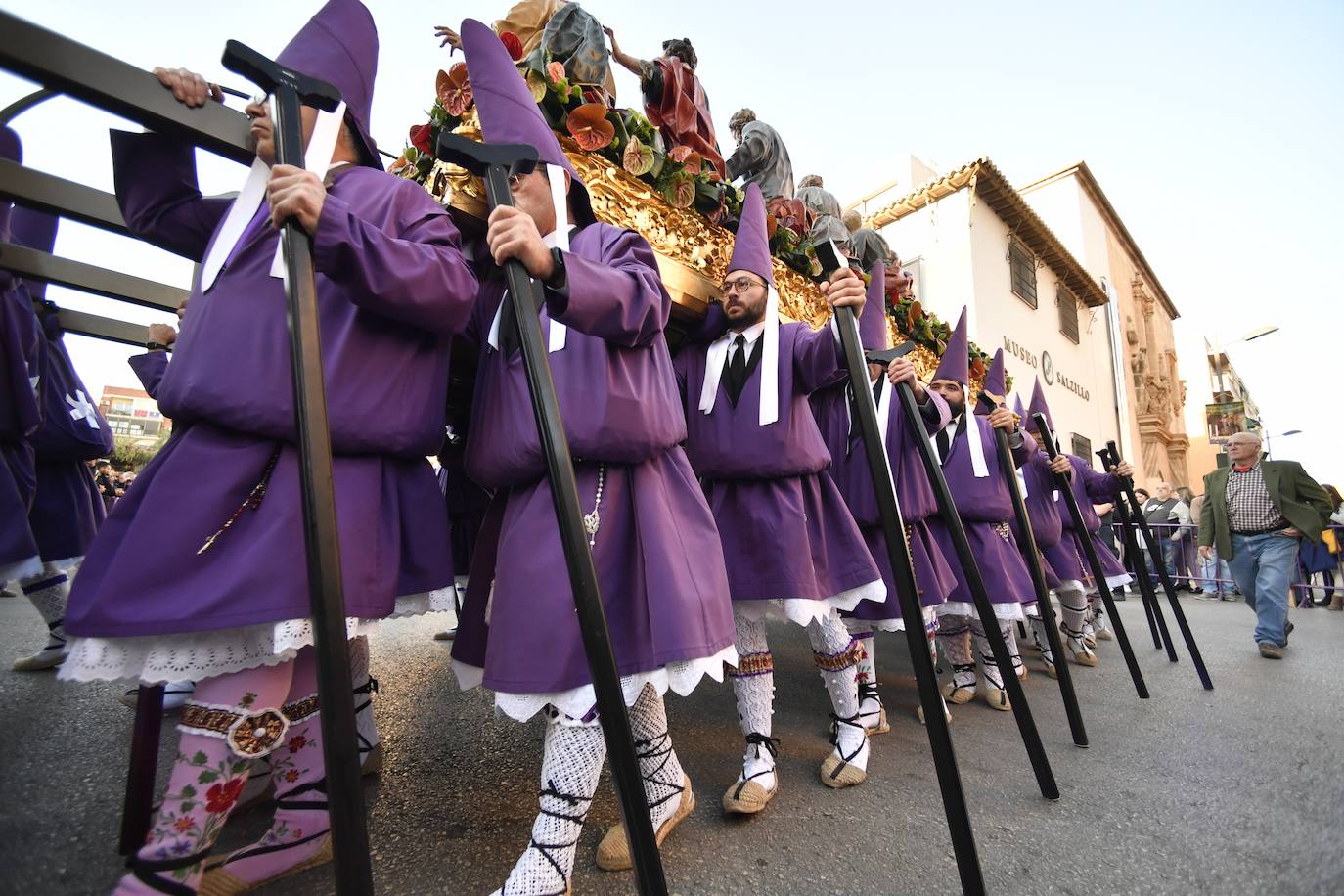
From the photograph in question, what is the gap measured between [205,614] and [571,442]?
2.54 ft

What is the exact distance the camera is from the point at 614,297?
1377 mm

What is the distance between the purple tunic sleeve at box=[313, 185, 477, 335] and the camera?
1178 millimetres

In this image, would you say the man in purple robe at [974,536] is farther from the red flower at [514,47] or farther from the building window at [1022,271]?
the building window at [1022,271]

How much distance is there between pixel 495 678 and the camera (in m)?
1.32

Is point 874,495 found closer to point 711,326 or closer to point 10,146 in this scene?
point 711,326

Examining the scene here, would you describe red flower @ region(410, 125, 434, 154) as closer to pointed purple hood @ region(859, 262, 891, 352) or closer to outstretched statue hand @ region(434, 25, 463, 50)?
outstretched statue hand @ region(434, 25, 463, 50)

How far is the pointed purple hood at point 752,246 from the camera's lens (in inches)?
93.5

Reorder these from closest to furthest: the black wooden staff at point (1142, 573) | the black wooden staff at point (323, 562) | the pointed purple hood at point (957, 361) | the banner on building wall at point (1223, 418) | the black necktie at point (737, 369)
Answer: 1. the black wooden staff at point (323, 562)
2. the black necktie at point (737, 369)
3. the pointed purple hood at point (957, 361)
4. the black wooden staff at point (1142, 573)
5. the banner on building wall at point (1223, 418)

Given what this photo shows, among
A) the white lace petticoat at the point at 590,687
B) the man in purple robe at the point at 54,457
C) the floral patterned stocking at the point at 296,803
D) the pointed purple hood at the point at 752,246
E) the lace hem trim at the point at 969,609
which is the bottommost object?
the floral patterned stocking at the point at 296,803

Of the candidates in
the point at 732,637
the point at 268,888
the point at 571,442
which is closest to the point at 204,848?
the point at 268,888

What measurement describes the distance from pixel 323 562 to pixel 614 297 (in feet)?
2.62

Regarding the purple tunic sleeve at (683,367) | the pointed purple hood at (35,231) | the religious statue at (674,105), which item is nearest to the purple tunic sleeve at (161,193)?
the pointed purple hood at (35,231)

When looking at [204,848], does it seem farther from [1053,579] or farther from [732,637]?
[1053,579]

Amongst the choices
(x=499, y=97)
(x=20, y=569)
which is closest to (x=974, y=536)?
(x=499, y=97)
